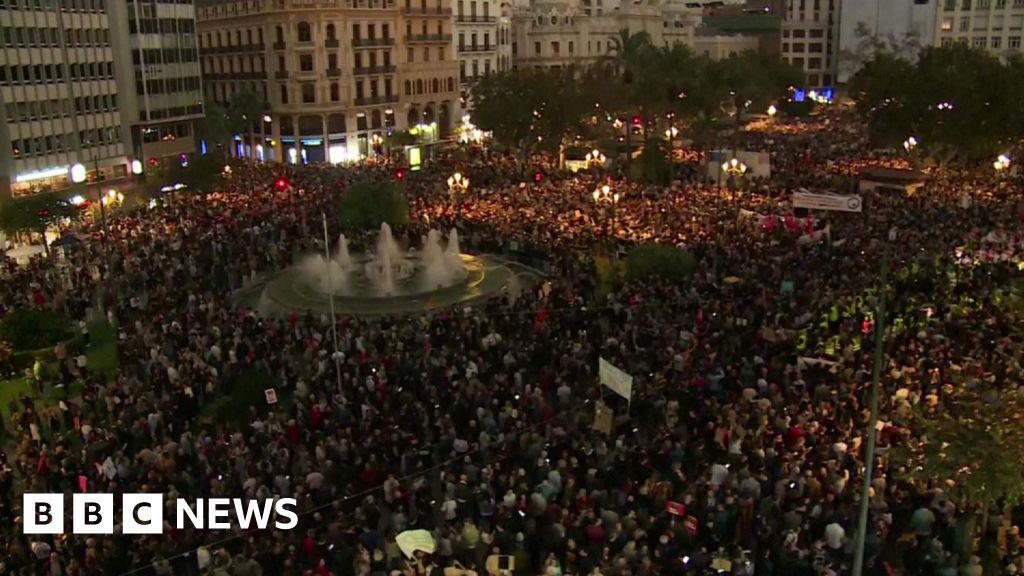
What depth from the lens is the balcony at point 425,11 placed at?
223 ft

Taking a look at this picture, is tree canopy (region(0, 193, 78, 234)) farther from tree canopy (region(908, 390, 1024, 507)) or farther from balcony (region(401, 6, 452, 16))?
balcony (region(401, 6, 452, 16))

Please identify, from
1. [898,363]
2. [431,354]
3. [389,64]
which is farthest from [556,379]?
[389,64]

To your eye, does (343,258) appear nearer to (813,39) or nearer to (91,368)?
(91,368)

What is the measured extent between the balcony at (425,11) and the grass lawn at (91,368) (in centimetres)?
4714

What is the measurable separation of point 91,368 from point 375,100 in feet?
150

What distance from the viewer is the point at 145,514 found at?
1345 cm

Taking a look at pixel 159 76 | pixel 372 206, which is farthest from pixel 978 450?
pixel 159 76

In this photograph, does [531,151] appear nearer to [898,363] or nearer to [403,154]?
[403,154]

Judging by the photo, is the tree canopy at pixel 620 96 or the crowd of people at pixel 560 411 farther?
the tree canopy at pixel 620 96

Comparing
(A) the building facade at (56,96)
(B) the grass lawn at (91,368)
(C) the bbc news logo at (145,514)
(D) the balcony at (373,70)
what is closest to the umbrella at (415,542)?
(C) the bbc news logo at (145,514)

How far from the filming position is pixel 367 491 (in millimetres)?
14273

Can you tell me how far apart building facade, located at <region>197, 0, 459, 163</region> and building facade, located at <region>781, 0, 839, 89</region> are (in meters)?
55.5

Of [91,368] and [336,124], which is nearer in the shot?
[91,368]

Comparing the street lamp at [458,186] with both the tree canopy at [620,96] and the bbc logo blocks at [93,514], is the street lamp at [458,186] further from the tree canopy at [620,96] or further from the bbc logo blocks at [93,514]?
the bbc logo blocks at [93,514]
